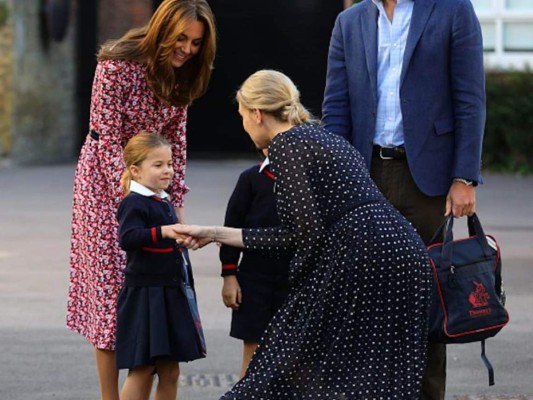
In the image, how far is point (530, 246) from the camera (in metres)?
11.1

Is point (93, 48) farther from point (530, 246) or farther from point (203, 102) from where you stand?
point (530, 246)

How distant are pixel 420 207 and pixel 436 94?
1.49ft

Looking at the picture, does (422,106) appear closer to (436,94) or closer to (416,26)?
(436,94)

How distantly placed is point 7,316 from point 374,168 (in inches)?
137

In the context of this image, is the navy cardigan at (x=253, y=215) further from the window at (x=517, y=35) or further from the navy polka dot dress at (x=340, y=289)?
the window at (x=517, y=35)

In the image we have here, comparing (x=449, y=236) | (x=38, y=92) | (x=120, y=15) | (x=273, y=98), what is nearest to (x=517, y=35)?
(x=120, y=15)

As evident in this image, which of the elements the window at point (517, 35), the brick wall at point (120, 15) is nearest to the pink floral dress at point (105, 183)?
the brick wall at point (120, 15)

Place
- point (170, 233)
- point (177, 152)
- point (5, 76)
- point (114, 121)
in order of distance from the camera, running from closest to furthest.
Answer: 1. point (170, 233)
2. point (114, 121)
3. point (177, 152)
4. point (5, 76)

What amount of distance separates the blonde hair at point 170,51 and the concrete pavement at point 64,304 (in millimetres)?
1624

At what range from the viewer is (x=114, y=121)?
5.50m

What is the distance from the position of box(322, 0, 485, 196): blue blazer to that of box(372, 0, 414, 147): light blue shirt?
0.10 ft

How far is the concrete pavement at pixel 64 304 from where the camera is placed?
6777mm

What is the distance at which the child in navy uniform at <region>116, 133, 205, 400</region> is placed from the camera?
5.25 m

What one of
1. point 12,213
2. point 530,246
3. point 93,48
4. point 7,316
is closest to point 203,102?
point 93,48
